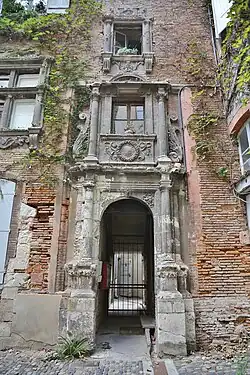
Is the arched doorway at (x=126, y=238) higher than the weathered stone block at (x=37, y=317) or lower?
higher

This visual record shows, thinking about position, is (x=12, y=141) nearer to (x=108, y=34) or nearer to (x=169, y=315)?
(x=108, y=34)

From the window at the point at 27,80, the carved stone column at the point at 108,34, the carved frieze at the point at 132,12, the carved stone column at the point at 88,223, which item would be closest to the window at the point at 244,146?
the carved stone column at the point at 88,223

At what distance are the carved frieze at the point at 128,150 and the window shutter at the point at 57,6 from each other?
586 centimetres

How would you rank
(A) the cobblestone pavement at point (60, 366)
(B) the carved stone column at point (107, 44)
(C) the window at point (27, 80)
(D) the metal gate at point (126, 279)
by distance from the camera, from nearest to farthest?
(A) the cobblestone pavement at point (60, 366) < (B) the carved stone column at point (107, 44) < (C) the window at point (27, 80) < (D) the metal gate at point (126, 279)

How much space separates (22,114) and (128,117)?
3.14 metres

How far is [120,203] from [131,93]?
10.5ft

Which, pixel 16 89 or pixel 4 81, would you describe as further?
pixel 4 81

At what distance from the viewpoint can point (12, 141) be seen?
7.97 metres

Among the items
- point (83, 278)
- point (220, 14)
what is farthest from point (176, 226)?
point (220, 14)

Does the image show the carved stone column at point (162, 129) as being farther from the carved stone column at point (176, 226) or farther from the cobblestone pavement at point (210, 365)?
the cobblestone pavement at point (210, 365)

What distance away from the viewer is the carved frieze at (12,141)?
7.93 meters

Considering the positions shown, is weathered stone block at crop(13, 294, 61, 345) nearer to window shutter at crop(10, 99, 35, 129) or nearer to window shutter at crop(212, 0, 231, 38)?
window shutter at crop(10, 99, 35, 129)

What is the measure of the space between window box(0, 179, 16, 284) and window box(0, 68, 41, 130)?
1.81m

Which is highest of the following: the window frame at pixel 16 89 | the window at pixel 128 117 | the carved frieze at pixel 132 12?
the carved frieze at pixel 132 12
